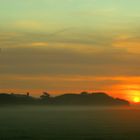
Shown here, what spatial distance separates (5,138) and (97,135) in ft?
42.1

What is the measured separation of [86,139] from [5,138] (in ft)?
31.7

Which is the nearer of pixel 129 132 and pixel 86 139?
pixel 86 139

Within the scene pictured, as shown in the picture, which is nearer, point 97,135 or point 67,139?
point 67,139

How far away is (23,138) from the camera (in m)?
74.2

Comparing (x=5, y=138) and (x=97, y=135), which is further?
(x=97, y=135)

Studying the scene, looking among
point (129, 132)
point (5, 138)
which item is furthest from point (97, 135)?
point (5, 138)

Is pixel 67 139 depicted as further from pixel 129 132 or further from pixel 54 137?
pixel 129 132

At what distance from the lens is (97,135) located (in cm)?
7969

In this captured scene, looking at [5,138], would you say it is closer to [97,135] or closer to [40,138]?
[40,138]

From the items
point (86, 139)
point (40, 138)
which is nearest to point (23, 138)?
point (40, 138)

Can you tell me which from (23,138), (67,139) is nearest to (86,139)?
(67,139)

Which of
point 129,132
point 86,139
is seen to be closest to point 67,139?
point 86,139

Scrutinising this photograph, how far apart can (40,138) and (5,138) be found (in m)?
4.31

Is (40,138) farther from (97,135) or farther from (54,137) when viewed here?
(97,135)
